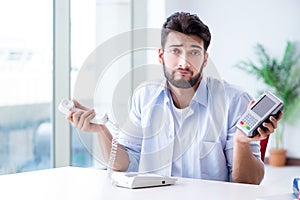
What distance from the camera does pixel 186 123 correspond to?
2.00 m

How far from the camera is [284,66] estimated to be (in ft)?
19.0

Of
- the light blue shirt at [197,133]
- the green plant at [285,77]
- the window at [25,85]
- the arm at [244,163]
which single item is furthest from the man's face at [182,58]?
the green plant at [285,77]

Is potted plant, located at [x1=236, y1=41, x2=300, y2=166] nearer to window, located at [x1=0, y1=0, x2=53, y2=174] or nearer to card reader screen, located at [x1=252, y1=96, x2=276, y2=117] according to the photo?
window, located at [x1=0, y1=0, x2=53, y2=174]

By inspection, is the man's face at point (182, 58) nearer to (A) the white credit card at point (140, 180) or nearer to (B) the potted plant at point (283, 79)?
(A) the white credit card at point (140, 180)

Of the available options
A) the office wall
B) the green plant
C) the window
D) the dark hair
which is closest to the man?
the dark hair

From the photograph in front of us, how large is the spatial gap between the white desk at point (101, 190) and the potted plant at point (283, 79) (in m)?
4.21

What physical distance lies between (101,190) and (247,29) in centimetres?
459

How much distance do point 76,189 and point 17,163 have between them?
6.48 ft

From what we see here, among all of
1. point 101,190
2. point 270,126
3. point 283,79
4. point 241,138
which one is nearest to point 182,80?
point 241,138

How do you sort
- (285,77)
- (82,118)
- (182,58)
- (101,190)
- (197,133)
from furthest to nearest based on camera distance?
(285,77)
(197,133)
(182,58)
(82,118)
(101,190)

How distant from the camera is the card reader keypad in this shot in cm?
165

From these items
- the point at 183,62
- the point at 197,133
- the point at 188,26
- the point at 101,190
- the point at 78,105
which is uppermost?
the point at 188,26

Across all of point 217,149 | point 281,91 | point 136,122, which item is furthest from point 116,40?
point 281,91

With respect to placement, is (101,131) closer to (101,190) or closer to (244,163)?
(101,190)
